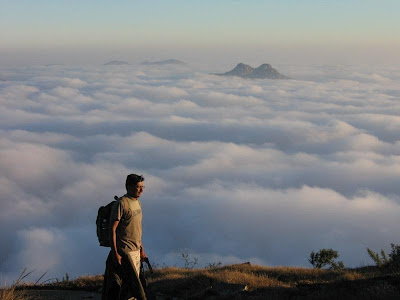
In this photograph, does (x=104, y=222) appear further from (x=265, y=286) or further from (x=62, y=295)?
(x=265, y=286)

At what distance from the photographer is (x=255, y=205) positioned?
526ft

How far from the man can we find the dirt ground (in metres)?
2.64

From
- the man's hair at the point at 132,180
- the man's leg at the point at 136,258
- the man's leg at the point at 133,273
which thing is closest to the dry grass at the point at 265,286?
the man's leg at the point at 133,273

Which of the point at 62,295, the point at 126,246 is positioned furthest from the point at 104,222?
the point at 62,295

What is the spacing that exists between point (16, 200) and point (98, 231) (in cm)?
17733

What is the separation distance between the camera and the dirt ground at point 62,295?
8.27 metres

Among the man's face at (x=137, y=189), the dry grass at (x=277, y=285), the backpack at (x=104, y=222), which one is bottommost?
the dry grass at (x=277, y=285)

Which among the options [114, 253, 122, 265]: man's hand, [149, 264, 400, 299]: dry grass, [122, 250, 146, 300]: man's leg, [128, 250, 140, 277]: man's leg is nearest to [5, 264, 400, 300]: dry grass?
[149, 264, 400, 299]: dry grass

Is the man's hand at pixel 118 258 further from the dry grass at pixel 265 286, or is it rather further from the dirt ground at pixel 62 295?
the dirt ground at pixel 62 295

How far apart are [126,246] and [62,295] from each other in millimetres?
3496

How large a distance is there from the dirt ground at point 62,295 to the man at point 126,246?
264 cm

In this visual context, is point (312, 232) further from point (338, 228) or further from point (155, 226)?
point (155, 226)

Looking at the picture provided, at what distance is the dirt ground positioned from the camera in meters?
8.27

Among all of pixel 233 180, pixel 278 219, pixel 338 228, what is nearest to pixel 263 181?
pixel 233 180
